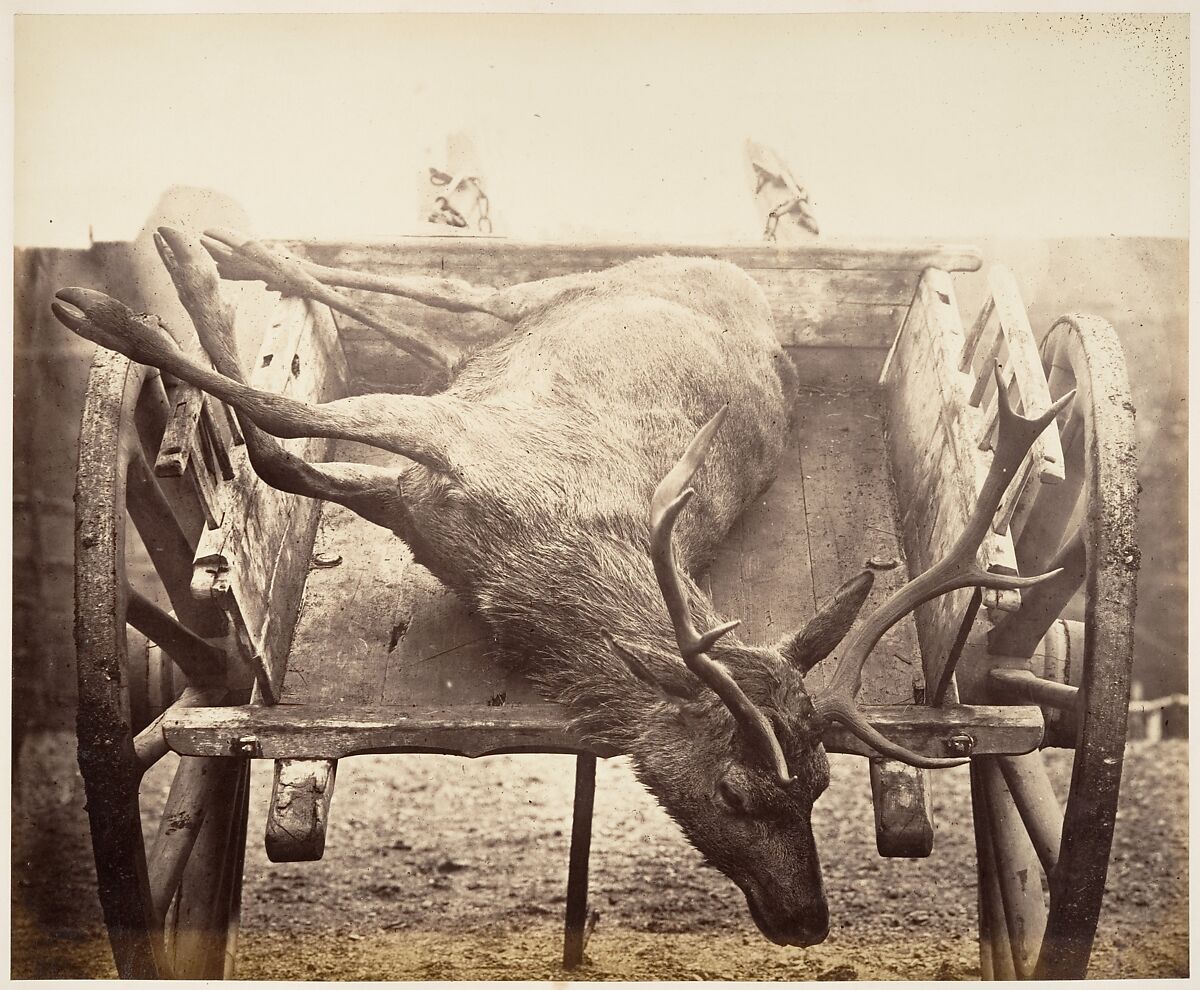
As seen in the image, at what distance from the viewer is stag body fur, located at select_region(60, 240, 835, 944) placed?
2.55 meters

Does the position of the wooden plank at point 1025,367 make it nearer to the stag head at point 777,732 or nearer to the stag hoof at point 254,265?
the stag head at point 777,732

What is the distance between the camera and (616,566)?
275 centimetres

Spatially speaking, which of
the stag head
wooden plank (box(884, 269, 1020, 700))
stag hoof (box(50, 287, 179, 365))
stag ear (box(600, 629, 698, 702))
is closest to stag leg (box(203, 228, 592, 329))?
stag hoof (box(50, 287, 179, 365))

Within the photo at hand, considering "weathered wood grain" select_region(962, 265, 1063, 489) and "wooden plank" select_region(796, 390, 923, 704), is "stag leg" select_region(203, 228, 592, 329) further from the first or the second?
"weathered wood grain" select_region(962, 265, 1063, 489)

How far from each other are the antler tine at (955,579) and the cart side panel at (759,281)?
72cm

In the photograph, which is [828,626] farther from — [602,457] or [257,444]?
[257,444]

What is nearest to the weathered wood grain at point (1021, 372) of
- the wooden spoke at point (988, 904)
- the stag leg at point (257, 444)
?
the wooden spoke at point (988, 904)

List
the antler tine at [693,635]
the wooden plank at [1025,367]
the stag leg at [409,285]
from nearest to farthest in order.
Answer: the antler tine at [693,635]
the wooden plank at [1025,367]
the stag leg at [409,285]

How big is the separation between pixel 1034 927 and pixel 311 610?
1.67 m

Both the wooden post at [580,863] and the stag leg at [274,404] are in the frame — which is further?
the wooden post at [580,863]

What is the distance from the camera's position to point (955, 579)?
2580mm

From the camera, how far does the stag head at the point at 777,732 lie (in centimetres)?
252

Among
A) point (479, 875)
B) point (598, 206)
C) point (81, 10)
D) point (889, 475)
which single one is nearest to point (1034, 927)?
point (889, 475)

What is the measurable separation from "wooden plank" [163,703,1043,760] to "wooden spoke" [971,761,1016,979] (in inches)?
18.7
